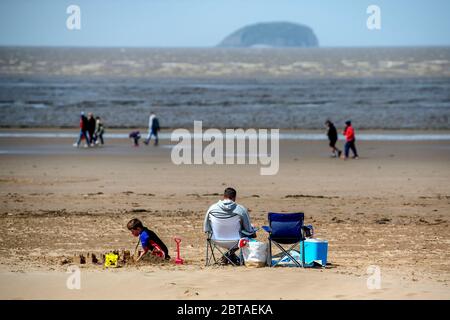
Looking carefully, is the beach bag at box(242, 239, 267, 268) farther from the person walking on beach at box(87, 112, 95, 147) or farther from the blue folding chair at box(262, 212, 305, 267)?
the person walking on beach at box(87, 112, 95, 147)

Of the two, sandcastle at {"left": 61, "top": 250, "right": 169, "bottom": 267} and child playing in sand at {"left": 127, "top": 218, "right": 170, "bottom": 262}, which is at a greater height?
child playing in sand at {"left": 127, "top": 218, "right": 170, "bottom": 262}

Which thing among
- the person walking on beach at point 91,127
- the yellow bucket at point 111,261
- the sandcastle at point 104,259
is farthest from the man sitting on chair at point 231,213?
the person walking on beach at point 91,127

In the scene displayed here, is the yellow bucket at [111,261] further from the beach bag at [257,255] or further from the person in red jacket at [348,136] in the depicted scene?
the person in red jacket at [348,136]

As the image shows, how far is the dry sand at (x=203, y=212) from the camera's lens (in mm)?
10859

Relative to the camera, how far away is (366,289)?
10.6 meters

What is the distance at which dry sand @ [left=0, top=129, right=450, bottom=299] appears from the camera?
10.9 m

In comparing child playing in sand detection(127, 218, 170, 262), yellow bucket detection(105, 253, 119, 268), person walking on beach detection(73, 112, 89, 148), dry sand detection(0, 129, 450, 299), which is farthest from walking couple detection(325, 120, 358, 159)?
yellow bucket detection(105, 253, 119, 268)

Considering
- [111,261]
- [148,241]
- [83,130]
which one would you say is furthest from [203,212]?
[83,130]

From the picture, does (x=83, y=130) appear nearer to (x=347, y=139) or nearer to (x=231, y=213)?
(x=347, y=139)

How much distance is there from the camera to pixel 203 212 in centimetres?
1783

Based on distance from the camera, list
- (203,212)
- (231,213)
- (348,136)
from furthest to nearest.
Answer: (348,136)
(203,212)
(231,213)

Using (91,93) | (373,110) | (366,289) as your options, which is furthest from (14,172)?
(91,93)

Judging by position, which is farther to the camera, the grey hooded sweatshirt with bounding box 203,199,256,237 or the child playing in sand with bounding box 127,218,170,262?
the child playing in sand with bounding box 127,218,170,262

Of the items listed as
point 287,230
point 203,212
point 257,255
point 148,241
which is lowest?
point 203,212
